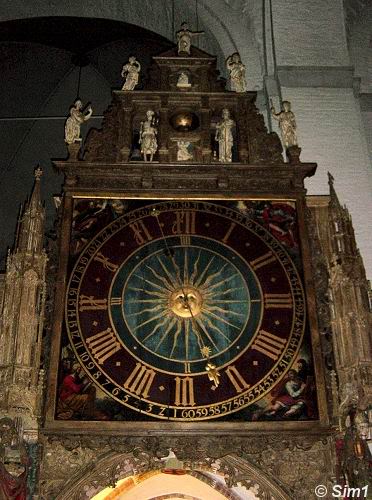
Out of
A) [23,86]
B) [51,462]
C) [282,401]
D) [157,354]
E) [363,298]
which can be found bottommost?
[51,462]

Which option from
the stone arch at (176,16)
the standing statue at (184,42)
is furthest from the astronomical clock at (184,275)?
the stone arch at (176,16)

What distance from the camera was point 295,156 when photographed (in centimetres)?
735

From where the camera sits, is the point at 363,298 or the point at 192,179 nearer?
the point at 363,298

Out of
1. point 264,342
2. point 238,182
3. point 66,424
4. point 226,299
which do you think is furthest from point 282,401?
point 238,182

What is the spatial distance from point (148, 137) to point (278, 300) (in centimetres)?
222

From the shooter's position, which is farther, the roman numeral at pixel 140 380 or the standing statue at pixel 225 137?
the standing statue at pixel 225 137

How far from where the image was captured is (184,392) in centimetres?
592

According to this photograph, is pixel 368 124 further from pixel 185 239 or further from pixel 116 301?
pixel 116 301

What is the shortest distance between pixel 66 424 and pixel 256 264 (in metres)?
2.18

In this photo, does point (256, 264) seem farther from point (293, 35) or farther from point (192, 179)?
point (293, 35)

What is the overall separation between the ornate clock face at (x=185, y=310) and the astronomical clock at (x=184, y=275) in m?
0.01

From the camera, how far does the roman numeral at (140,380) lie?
593 cm

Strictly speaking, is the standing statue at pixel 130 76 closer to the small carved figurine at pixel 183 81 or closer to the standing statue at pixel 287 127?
the small carved figurine at pixel 183 81

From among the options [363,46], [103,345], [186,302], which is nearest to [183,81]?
[186,302]
